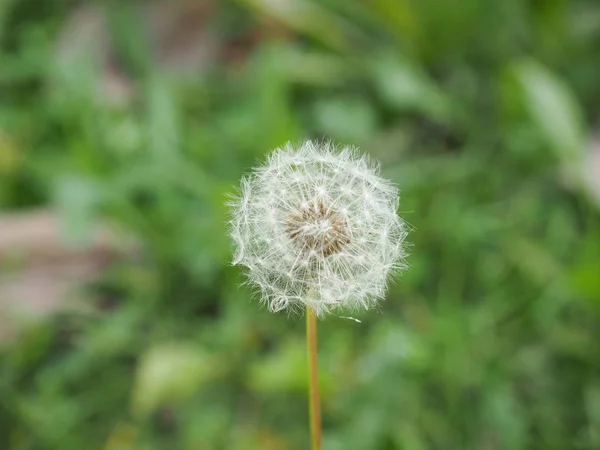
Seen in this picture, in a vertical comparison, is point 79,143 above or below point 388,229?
above

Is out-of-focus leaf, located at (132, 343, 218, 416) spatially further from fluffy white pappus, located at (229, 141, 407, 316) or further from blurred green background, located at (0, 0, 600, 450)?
fluffy white pappus, located at (229, 141, 407, 316)

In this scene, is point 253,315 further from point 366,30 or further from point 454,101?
point 366,30

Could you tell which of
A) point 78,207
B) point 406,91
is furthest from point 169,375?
point 406,91

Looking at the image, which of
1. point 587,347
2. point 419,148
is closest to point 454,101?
point 419,148

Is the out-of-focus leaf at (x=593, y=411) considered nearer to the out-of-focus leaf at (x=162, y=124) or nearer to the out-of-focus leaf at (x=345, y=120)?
the out-of-focus leaf at (x=345, y=120)

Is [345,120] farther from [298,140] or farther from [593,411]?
[593,411]

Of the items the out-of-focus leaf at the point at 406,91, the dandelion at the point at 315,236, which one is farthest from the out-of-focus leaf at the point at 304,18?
the dandelion at the point at 315,236

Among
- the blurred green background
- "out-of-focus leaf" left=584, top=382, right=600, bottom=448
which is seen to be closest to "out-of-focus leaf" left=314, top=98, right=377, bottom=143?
the blurred green background
